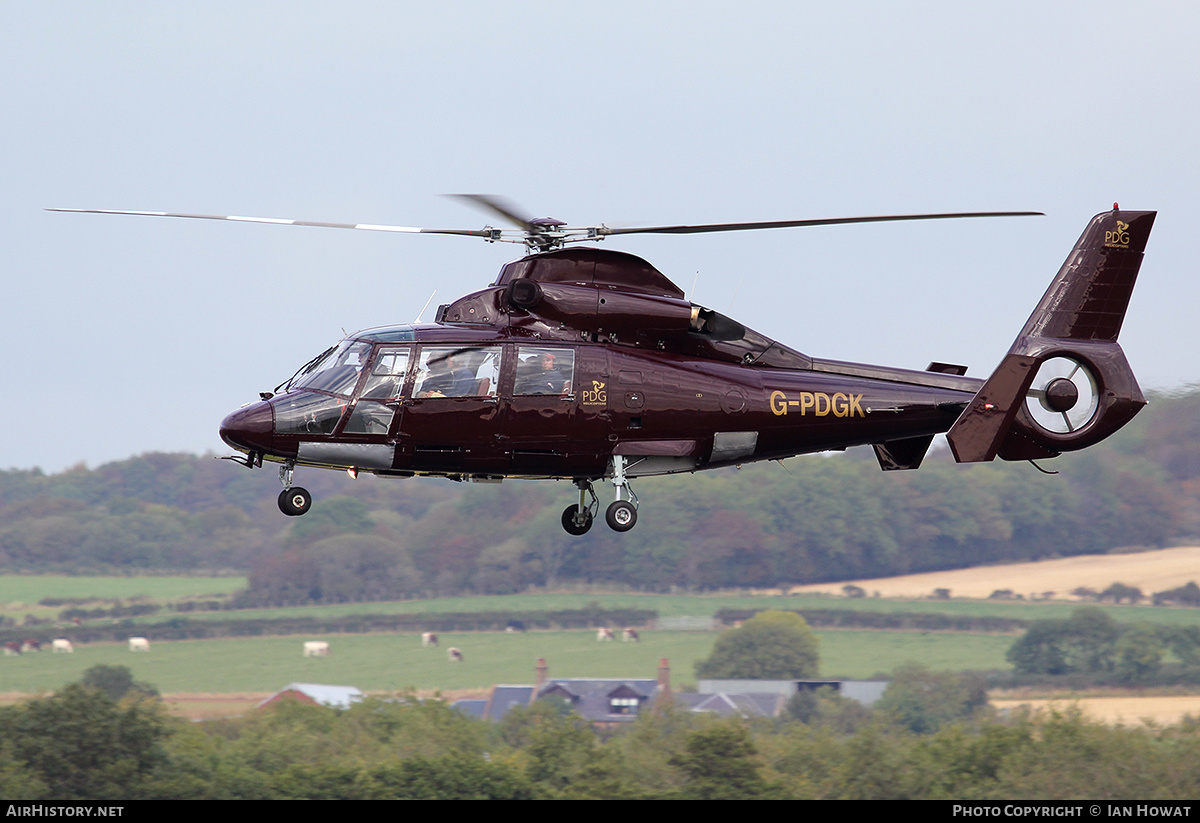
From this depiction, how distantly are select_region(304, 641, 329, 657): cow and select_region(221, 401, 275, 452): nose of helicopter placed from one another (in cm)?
8326

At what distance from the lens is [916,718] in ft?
262

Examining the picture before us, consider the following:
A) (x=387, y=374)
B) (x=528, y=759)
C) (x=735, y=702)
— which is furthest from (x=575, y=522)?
(x=735, y=702)

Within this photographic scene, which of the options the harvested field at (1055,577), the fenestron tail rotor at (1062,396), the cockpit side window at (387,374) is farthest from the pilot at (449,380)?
the harvested field at (1055,577)

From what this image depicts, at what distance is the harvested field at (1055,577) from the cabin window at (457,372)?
7279cm

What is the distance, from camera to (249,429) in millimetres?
18203

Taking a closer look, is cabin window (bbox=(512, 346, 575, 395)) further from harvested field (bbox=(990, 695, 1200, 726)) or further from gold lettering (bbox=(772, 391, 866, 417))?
harvested field (bbox=(990, 695, 1200, 726))

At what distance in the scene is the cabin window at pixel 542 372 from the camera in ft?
61.4

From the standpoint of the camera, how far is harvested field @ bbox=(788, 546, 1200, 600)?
8194 cm

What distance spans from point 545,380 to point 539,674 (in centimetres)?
7671

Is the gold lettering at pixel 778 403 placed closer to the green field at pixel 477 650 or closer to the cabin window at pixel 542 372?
the cabin window at pixel 542 372

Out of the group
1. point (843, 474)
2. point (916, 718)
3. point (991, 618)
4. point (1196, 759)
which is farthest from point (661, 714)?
point (843, 474)

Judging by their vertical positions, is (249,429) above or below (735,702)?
above

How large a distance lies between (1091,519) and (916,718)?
1945 cm

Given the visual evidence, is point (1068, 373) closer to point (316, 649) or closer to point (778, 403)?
point (778, 403)
